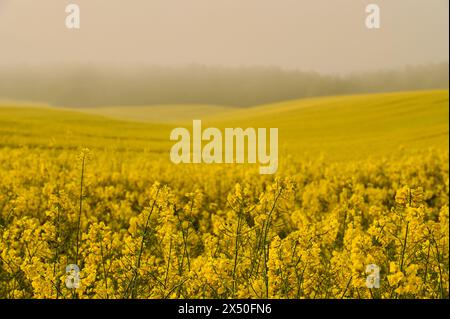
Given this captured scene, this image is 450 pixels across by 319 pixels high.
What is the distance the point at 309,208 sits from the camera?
9422 mm

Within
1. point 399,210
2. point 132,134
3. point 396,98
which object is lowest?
point 399,210

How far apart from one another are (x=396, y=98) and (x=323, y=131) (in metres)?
17.6

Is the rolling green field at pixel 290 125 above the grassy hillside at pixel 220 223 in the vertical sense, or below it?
above

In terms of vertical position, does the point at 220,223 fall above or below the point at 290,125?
below

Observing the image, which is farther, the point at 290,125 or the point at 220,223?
the point at 290,125

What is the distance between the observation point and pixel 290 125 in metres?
34.0

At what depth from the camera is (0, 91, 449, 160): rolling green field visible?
2366cm

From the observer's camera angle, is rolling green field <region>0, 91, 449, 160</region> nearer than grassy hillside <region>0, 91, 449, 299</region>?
No

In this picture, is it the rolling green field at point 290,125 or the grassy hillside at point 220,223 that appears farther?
the rolling green field at point 290,125

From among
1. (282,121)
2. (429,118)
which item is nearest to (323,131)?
(282,121)

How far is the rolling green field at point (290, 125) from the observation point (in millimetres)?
23656

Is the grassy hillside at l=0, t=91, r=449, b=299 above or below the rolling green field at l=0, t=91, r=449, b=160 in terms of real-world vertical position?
below
